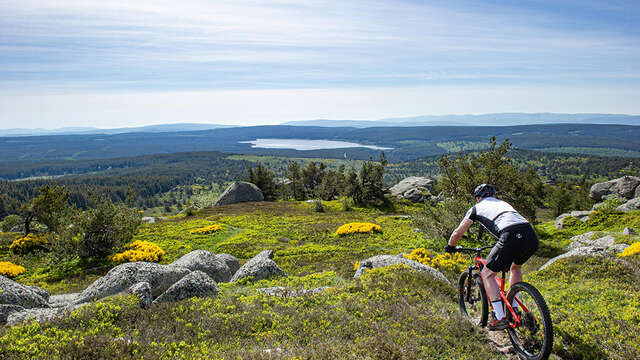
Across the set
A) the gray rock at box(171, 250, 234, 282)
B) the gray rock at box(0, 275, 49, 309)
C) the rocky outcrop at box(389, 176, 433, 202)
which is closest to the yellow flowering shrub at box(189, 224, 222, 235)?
the gray rock at box(171, 250, 234, 282)

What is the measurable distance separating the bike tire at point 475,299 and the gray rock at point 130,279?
1117 cm

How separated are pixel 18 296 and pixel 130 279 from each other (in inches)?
146

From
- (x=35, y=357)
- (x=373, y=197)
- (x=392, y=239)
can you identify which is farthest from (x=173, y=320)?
(x=373, y=197)

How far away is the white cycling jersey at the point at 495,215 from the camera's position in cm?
725

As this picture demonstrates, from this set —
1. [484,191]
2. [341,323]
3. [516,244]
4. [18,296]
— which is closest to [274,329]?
[341,323]

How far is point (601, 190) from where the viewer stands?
199 feet

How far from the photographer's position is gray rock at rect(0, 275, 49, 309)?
11648mm

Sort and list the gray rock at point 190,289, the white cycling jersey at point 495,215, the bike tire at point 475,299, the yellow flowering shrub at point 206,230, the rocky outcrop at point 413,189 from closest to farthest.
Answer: the white cycling jersey at point 495,215, the bike tire at point 475,299, the gray rock at point 190,289, the yellow flowering shrub at point 206,230, the rocky outcrop at point 413,189

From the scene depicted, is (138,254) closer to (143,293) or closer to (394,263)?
(143,293)

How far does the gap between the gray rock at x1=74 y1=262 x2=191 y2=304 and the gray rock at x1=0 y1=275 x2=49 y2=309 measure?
4.46 ft

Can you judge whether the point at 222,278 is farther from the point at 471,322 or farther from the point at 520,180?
the point at 520,180

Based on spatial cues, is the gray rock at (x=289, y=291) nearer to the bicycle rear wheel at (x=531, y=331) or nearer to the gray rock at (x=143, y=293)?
the gray rock at (x=143, y=293)

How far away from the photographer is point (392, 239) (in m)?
30.2

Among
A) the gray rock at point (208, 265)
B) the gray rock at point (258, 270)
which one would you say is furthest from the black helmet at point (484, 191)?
the gray rock at point (208, 265)
